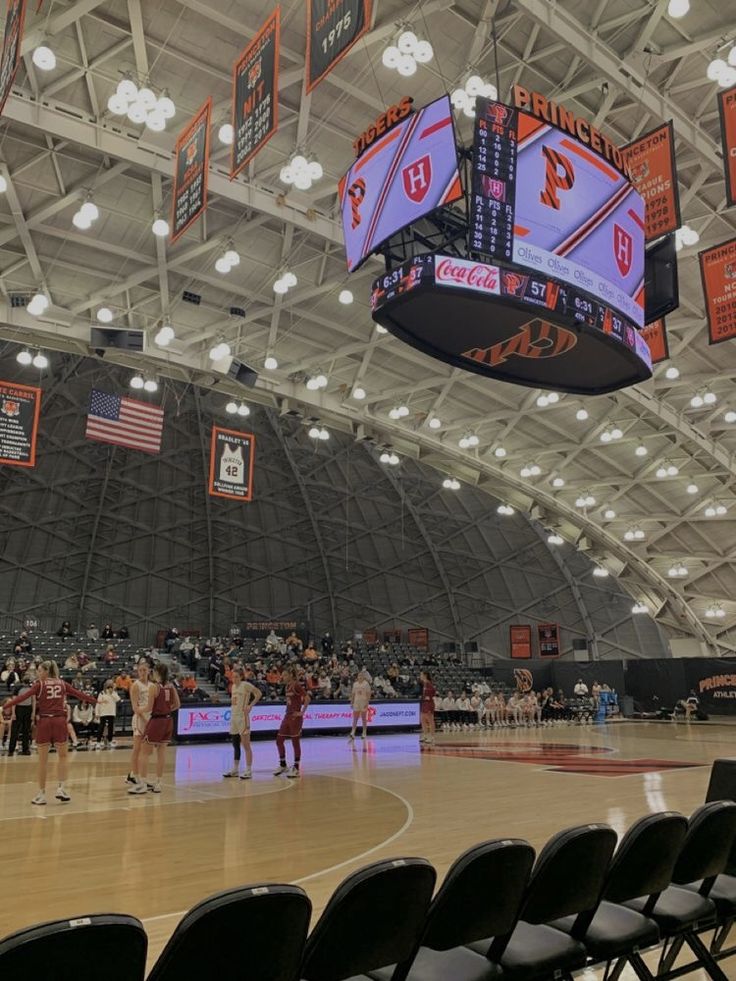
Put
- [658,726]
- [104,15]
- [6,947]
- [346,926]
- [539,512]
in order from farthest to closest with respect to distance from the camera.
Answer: [539,512]
[658,726]
[104,15]
[346,926]
[6,947]

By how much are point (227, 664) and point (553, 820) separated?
1828 centimetres

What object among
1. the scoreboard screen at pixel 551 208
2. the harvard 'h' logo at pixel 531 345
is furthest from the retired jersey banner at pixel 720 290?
the harvard 'h' logo at pixel 531 345

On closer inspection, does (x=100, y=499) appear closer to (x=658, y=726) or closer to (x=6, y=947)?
(x=658, y=726)

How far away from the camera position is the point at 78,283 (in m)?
17.0

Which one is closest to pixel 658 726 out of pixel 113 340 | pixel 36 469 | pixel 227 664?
pixel 227 664

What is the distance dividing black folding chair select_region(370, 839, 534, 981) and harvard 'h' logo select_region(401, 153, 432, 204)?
20.2ft

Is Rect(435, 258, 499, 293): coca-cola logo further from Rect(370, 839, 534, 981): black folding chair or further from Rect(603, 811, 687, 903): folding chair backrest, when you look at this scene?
Rect(370, 839, 534, 981): black folding chair

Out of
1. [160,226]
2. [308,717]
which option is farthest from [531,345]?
[308,717]

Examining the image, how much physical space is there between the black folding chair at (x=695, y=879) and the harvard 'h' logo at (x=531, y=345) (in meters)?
4.84

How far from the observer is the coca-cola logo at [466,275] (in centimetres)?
706

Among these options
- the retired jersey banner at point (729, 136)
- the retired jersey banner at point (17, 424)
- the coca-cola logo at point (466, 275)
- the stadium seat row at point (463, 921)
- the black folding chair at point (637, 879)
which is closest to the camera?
the stadium seat row at point (463, 921)

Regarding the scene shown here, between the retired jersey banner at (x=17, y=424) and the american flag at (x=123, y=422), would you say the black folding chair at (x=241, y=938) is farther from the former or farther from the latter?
the american flag at (x=123, y=422)

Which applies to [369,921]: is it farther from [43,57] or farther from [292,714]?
[292,714]

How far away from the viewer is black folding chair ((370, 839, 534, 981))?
109 inches
